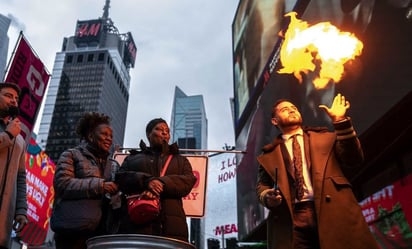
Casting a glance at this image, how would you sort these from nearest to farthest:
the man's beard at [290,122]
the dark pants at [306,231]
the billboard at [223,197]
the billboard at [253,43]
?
1. the dark pants at [306,231]
2. the man's beard at [290,122]
3. the billboard at [253,43]
4. the billboard at [223,197]

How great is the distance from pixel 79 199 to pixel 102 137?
32.3 inches

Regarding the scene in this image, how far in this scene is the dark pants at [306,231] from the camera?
3.27 meters

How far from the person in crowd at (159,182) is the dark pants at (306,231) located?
965 millimetres

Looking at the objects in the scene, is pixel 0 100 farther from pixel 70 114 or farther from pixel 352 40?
pixel 70 114

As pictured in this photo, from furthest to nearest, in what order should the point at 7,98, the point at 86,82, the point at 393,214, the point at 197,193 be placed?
the point at 86,82
the point at 393,214
the point at 197,193
the point at 7,98

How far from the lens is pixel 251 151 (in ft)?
58.8

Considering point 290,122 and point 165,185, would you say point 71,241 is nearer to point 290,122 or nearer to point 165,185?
point 165,185

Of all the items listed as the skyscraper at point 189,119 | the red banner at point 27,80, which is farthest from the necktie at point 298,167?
the skyscraper at point 189,119

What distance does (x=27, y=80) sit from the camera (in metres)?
7.58

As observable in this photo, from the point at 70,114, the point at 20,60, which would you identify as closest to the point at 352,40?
the point at 20,60

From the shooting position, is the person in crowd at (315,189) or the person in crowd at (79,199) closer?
the person in crowd at (315,189)

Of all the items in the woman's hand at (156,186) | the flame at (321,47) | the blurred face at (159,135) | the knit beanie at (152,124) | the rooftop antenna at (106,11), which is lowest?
the woman's hand at (156,186)

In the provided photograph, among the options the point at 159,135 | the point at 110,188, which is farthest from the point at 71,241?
the point at 159,135

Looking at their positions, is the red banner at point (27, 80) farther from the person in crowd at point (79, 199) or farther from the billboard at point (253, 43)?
the billboard at point (253, 43)
